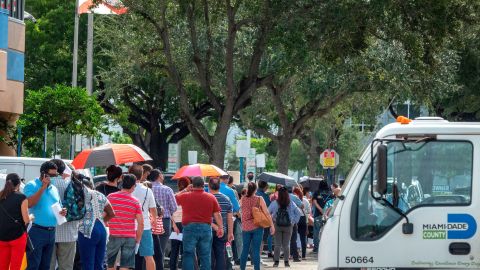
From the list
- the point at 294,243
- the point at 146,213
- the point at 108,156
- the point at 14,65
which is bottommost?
the point at 294,243

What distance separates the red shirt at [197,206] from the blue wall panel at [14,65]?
14480 millimetres

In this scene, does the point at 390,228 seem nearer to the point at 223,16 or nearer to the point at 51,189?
the point at 51,189

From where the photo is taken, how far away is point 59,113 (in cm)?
2627

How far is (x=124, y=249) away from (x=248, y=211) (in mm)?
5385

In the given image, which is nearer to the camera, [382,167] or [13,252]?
[382,167]

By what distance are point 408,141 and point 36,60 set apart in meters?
38.8

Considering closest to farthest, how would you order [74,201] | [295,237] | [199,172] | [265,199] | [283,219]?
1. [74,201]
2. [199,172]
3. [283,219]
4. [265,199]
5. [295,237]

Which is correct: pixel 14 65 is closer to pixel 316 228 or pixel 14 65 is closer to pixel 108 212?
pixel 316 228

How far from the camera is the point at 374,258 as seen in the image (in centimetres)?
1083

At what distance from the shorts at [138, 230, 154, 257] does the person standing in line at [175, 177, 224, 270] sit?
0.57 metres

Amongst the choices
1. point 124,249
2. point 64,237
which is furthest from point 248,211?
point 64,237

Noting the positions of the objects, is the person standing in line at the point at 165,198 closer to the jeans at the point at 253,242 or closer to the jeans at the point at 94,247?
the jeans at the point at 94,247

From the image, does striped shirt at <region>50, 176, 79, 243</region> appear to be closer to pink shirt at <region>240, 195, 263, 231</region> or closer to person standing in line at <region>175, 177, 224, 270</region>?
person standing in line at <region>175, 177, 224, 270</region>

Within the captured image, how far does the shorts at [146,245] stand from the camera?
630 inches
